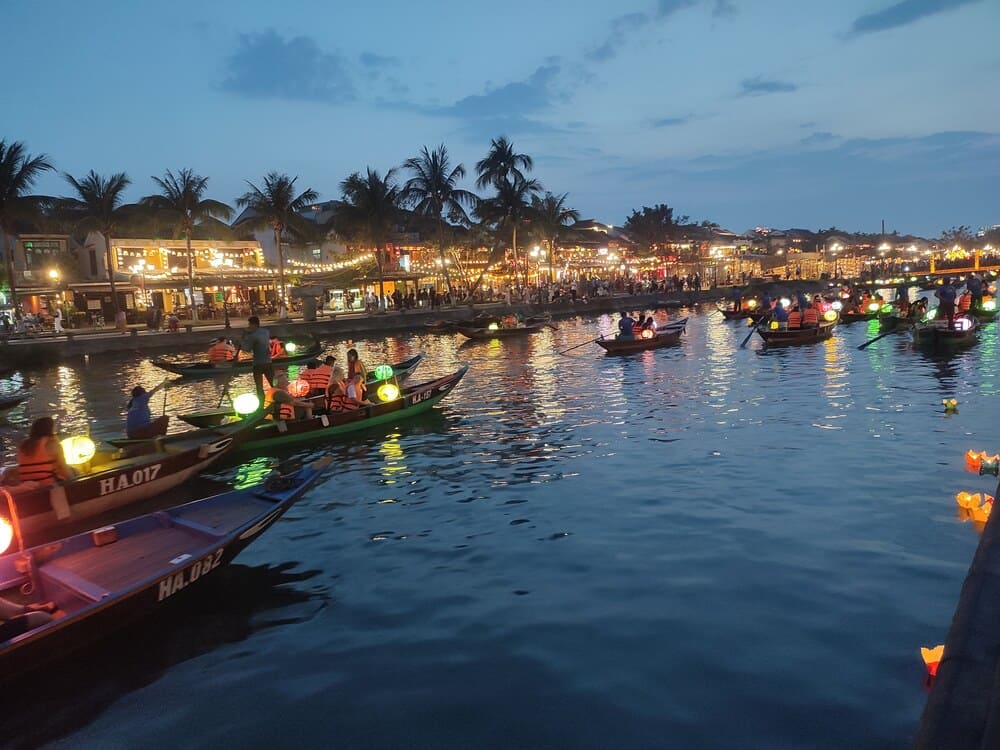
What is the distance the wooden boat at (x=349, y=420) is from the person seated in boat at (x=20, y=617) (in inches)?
324

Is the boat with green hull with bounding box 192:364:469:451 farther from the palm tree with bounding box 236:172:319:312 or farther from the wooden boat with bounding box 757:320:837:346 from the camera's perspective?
the palm tree with bounding box 236:172:319:312

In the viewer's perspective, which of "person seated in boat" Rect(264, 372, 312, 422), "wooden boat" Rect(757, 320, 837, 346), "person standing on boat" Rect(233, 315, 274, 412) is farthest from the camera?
"wooden boat" Rect(757, 320, 837, 346)

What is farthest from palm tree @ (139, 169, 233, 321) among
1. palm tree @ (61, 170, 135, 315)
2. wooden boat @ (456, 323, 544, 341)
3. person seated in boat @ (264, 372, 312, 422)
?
person seated in boat @ (264, 372, 312, 422)

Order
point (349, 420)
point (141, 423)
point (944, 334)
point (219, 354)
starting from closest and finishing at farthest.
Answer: point (141, 423) < point (349, 420) < point (944, 334) < point (219, 354)

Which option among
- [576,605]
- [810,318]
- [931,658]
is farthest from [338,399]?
[810,318]

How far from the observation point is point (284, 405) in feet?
50.6

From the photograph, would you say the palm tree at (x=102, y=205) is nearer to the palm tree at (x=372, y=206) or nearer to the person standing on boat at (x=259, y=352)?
the palm tree at (x=372, y=206)

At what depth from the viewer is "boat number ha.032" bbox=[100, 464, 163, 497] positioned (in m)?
10.8

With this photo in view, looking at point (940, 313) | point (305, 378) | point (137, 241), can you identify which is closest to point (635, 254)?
point (137, 241)

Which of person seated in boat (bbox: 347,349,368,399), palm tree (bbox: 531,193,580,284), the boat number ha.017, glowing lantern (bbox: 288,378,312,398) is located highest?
palm tree (bbox: 531,193,580,284)

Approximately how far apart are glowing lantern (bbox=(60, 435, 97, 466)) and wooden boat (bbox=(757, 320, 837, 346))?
25.4 metres

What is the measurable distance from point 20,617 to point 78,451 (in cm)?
631

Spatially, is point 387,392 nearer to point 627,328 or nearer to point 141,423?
Result: point 141,423

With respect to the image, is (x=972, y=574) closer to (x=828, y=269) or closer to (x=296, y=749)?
(x=296, y=749)
